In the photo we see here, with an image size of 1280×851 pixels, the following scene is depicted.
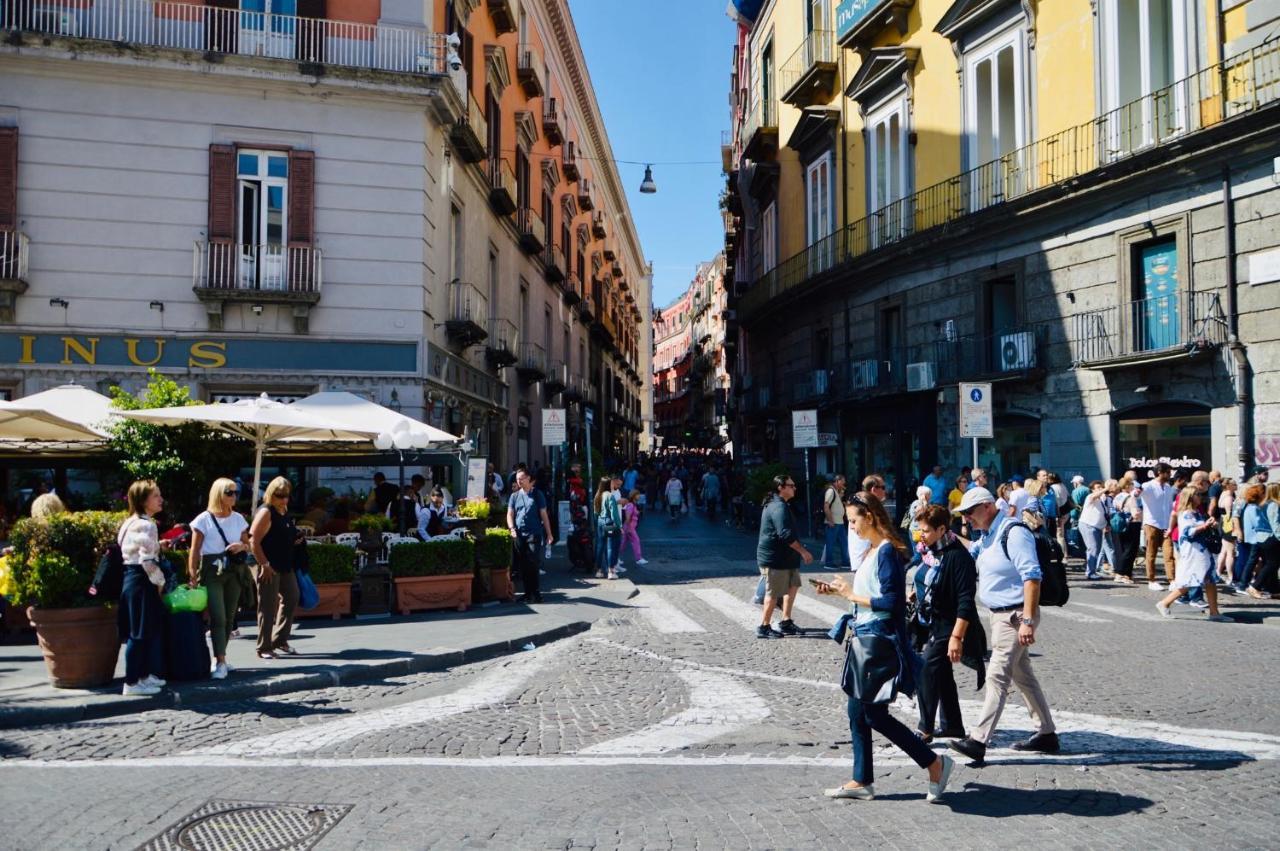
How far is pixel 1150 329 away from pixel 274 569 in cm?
1540

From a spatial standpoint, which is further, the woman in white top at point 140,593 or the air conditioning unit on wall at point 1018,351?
the air conditioning unit on wall at point 1018,351

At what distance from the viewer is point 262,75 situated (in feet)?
62.8

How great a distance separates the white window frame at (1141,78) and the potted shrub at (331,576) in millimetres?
14895

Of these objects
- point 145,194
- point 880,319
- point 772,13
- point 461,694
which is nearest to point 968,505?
point 461,694

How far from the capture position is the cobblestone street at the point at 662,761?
197 inches

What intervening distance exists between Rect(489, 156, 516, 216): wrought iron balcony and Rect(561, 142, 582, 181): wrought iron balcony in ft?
38.1

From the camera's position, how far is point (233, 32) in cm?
1938

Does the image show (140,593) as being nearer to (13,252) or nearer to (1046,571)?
(1046,571)

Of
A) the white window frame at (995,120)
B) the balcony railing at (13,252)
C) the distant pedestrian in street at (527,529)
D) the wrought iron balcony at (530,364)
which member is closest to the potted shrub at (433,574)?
the distant pedestrian in street at (527,529)

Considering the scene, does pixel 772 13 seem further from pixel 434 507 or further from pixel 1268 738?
pixel 1268 738

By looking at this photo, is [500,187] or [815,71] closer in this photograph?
[500,187]

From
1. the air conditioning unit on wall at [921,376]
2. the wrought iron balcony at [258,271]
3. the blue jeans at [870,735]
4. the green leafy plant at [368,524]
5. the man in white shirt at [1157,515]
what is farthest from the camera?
the air conditioning unit on wall at [921,376]

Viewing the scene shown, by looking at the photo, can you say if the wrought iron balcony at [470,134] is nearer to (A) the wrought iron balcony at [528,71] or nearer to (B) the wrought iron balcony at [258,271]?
(B) the wrought iron balcony at [258,271]

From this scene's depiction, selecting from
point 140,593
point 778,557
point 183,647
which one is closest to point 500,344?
point 778,557
